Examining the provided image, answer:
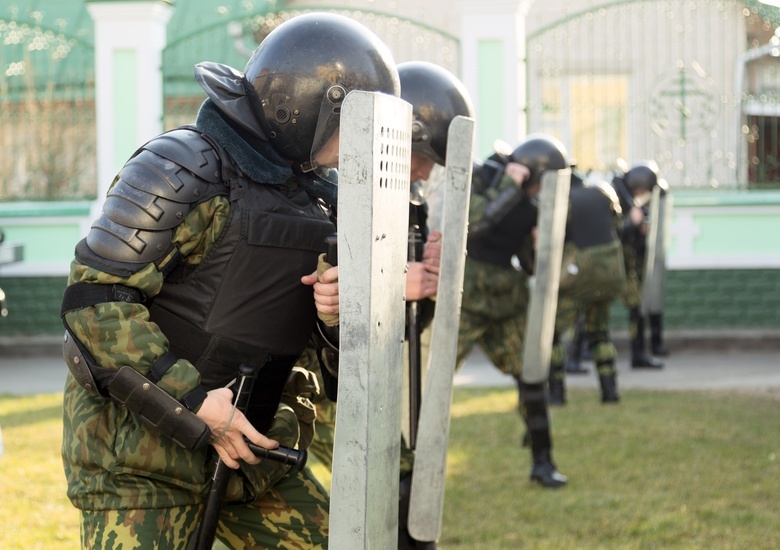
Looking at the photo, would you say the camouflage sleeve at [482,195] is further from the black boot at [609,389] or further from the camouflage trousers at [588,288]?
the black boot at [609,389]

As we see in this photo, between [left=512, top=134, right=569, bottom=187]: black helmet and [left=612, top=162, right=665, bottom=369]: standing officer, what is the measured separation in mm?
4205

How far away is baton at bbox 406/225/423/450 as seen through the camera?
403 cm

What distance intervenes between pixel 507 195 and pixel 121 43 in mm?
7136

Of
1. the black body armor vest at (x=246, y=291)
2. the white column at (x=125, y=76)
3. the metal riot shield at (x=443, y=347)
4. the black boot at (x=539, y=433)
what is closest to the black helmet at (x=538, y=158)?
the black boot at (x=539, y=433)

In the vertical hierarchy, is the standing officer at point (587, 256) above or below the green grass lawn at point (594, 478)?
above

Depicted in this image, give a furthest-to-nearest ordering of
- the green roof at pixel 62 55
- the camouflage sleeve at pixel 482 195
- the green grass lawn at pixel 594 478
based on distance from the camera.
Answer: the green roof at pixel 62 55 < the camouflage sleeve at pixel 482 195 < the green grass lawn at pixel 594 478

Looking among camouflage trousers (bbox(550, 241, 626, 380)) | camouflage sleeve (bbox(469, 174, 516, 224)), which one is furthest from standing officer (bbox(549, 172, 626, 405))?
camouflage sleeve (bbox(469, 174, 516, 224))

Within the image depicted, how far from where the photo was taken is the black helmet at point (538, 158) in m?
6.19

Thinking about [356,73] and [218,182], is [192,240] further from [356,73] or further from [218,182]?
[356,73]

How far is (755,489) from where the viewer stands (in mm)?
6258

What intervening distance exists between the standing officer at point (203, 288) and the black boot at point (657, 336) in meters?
8.91

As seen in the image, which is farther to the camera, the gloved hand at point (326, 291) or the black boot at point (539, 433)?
the black boot at point (539, 433)

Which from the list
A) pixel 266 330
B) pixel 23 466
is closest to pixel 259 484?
pixel 266 330

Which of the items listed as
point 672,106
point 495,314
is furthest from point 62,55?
point 495,314
